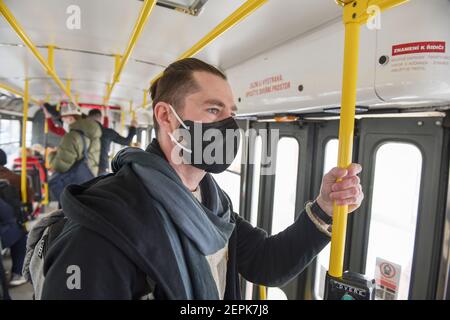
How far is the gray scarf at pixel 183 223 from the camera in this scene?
0.87 m

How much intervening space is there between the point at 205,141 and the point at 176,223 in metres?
0.41

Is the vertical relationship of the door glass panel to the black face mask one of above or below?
below

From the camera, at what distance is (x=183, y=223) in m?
0.89

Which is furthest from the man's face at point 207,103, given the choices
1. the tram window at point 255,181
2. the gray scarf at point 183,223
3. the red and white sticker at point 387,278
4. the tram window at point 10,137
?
the tram window at point 10,137

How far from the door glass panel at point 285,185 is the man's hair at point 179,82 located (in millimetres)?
1710

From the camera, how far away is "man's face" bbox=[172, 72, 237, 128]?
119cm

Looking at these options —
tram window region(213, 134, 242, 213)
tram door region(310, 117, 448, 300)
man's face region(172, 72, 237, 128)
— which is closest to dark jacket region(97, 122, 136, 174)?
tram window region(213, 134, 242, 213)

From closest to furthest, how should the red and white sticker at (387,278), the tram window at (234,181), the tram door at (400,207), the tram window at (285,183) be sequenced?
the tram door at (400,207)
the red and white sticker at (387,278)
the tram window at (285,183)
the tram window at (234,181)

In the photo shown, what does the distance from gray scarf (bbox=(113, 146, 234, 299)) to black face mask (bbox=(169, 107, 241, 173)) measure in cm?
19

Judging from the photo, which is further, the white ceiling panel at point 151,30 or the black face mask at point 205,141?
the white ceiling panel at point 151,30

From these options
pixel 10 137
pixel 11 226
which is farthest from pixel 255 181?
pixel 10 137

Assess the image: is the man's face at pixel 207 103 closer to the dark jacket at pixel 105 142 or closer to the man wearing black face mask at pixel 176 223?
the man wearing black face mask at pixel 176 223

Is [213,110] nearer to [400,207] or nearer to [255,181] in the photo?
[400,207]

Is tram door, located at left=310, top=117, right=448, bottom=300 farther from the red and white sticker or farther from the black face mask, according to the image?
the black face mask
